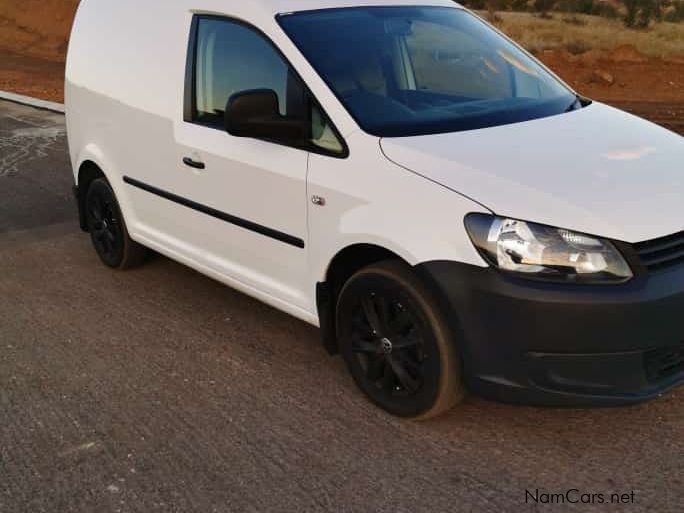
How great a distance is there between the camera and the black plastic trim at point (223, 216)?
3962mm

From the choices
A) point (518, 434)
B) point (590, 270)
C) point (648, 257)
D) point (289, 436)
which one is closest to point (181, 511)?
point (289, 436)

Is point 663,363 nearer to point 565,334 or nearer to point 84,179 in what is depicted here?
point 565,334

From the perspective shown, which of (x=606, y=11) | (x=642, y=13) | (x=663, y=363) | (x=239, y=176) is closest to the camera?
(x=663, y=363)

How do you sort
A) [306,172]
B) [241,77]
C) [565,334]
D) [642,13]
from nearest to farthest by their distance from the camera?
[565,334], [306,172], [241,77], [642,13]

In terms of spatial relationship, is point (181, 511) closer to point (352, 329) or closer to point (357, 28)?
point (352, 329)

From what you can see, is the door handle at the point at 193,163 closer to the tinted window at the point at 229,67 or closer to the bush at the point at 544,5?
the tinted window at the point at 229,67

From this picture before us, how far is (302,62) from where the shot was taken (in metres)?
3.87


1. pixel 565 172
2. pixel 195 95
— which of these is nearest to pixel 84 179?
pixel 195 95

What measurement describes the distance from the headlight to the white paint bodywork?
4 centimetres

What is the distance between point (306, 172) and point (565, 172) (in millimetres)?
1134

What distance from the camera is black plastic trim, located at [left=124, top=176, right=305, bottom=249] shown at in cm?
396

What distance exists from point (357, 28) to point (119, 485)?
2.45 metres

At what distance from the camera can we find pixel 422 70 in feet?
14.6

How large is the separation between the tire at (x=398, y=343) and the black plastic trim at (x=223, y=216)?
411mm
